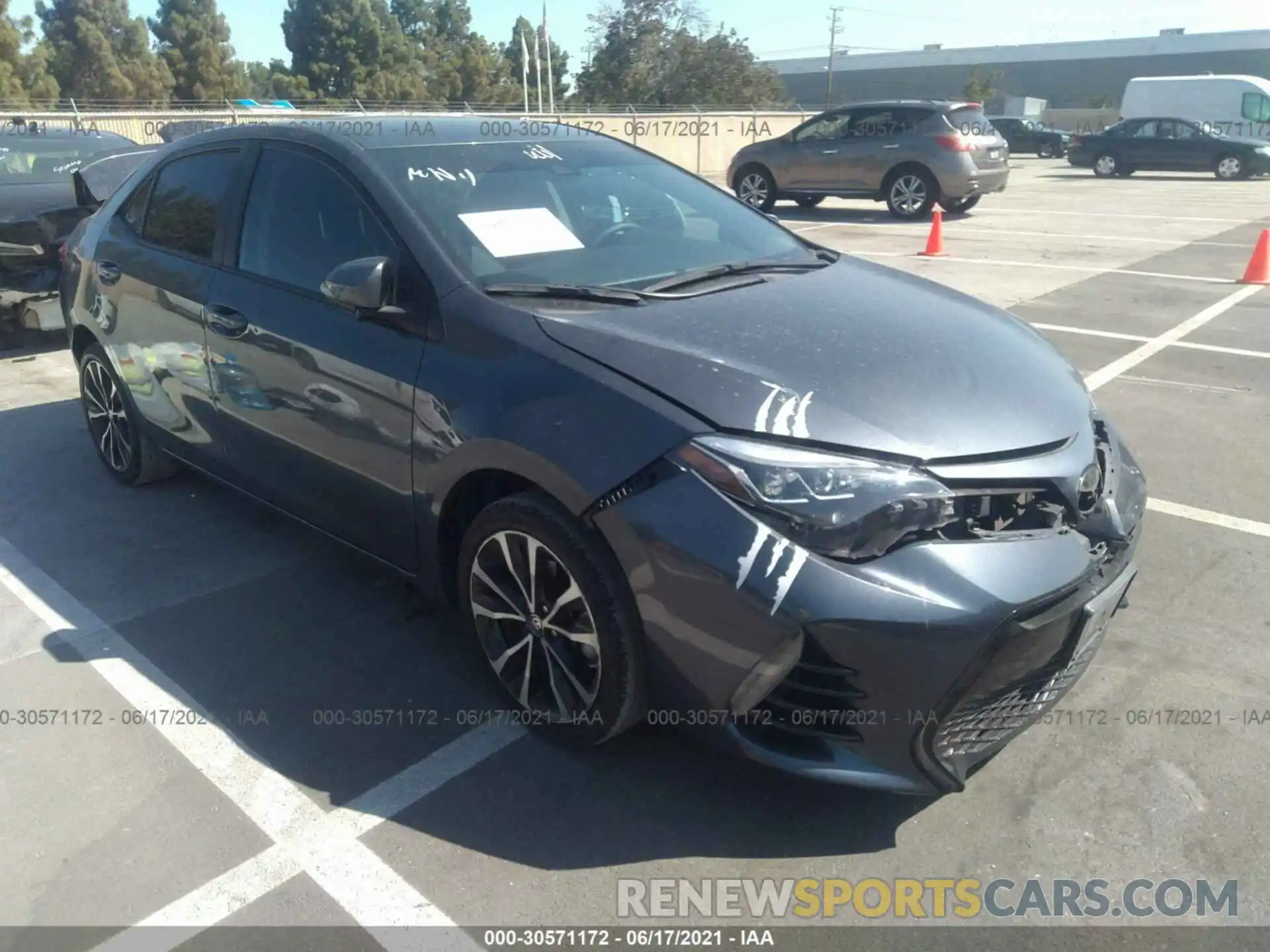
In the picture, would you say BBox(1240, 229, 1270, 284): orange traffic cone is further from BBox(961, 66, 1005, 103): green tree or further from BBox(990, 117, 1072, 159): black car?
BBox(961, 66, 1005, 103): green tree

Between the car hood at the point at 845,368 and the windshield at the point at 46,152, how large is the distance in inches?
285

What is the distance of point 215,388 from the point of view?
4137 millimetres

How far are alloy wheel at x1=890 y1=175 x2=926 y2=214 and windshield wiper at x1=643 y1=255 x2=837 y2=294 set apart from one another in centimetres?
1295

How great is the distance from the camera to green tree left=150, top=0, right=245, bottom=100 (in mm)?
55375

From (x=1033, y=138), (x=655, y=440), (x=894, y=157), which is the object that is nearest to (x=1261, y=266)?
(x=894, y=157)

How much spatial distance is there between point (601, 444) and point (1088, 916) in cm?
162

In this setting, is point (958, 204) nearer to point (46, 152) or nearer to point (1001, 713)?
point (46, 152)

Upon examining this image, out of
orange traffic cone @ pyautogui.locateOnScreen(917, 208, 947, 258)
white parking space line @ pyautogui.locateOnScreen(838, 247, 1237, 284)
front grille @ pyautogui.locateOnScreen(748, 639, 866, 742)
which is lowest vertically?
white parking space line @ pyautogui.locateOnScreen(838, 247, 1237, 284)

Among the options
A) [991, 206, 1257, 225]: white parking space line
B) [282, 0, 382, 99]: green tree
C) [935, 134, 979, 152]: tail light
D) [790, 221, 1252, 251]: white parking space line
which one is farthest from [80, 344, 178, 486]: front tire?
[282, 0, 382, 99]: green tree

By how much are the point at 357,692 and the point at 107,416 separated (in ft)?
8.79

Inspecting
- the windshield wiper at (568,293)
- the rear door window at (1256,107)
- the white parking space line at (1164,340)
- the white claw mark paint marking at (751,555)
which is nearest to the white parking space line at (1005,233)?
the white parking space line at (1164,340)

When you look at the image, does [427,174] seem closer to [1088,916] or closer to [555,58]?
[1088,916]

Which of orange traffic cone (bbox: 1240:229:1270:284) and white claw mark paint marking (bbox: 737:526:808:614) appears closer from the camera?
white claw mark paint marking (bbox: 737:526:808:614)

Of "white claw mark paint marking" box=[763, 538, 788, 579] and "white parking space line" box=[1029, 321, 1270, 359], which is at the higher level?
"white claw mark paint marking" box=[763, 538, 788, 579]
